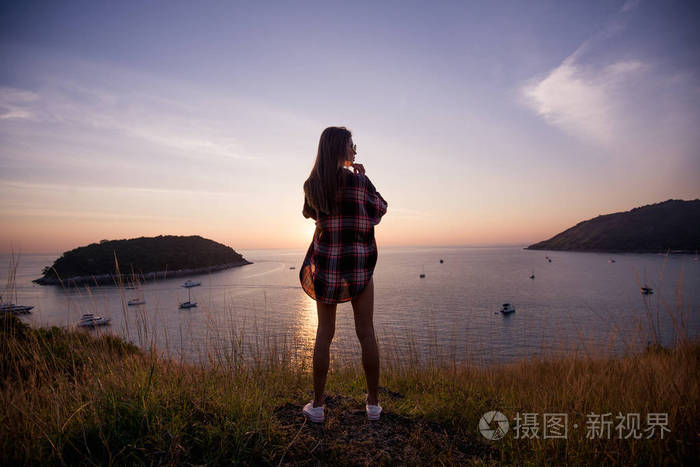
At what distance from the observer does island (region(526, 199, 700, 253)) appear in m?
96.1

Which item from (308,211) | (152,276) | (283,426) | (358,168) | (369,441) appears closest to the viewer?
(369,441)

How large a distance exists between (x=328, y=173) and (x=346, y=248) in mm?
608

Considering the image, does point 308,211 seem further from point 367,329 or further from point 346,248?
point 367,329

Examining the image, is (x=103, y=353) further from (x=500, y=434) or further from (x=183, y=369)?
(x=500, y=434)

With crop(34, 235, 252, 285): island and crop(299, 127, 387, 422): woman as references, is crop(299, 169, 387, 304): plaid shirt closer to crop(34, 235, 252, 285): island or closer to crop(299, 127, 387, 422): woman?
crop(299, 127, 387, 422): woman

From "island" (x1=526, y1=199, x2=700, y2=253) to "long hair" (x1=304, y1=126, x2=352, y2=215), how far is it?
12370cm

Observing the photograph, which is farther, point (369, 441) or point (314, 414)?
point (314, 414)

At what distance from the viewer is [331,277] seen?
247 centimetres

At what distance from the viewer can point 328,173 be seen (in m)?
2.46

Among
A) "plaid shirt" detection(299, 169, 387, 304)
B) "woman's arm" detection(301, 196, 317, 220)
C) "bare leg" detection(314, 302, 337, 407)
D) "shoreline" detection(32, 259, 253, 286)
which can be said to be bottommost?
"shoreline" detection(32, 259, 253, 286)

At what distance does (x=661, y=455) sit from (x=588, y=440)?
431 millimetres

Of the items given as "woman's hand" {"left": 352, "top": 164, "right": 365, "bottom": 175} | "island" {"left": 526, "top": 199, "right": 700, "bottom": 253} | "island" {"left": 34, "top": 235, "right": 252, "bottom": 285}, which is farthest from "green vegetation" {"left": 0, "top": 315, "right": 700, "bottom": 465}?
"island" {"left": 526, "top": 199, "right": 700, "bottom": 253}

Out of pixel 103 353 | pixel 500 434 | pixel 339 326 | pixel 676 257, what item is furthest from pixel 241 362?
pixel 676 257

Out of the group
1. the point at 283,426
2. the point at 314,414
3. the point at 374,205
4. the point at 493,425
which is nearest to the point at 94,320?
the point at 283,426
